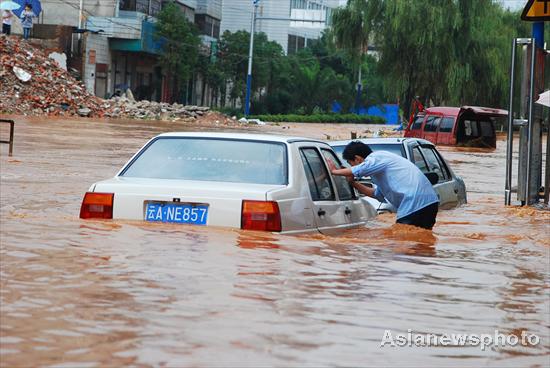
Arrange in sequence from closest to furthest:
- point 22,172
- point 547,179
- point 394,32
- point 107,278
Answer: point 107,278 → point 547,179 → point 22,172 → point 394,32

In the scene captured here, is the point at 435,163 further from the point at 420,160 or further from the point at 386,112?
the point at 386,112

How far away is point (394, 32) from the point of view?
49250mm

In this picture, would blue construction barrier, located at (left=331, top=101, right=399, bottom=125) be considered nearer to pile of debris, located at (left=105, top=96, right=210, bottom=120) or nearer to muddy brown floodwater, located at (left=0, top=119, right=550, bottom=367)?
pile of debris, located at (left=105, top=96, right=210, bottom=120)

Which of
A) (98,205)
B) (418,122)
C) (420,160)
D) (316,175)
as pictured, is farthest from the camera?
(418,122)

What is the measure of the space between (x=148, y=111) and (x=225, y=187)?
49.0 m

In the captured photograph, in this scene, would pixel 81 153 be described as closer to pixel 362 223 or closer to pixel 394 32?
pixel 362 223

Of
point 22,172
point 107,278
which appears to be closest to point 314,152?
point 107,278

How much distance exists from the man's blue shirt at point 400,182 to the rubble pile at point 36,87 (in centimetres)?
3884

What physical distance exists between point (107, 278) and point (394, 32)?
141ft

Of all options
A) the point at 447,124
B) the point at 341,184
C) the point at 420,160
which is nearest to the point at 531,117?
the point at 420,160

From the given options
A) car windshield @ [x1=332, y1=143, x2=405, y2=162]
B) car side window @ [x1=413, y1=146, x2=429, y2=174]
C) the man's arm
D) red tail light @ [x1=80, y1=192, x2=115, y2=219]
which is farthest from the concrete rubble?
red tail light @ [x1=80, y1=192, x2=115, y2=219]

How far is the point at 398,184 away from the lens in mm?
11023

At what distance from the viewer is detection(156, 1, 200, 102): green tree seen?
6906cm

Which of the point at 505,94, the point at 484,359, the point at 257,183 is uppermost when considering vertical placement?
the point at 505,94
